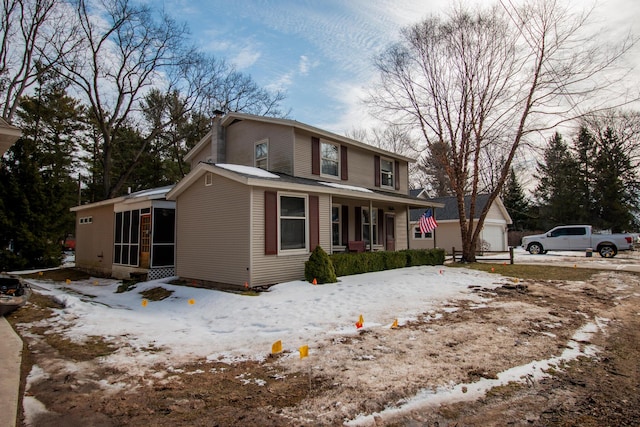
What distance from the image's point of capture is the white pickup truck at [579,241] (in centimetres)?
2147

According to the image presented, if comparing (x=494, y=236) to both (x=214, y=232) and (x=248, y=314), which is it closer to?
(x=214, y=232)

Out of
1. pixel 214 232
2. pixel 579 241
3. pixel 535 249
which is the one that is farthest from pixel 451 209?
pixel 214 232

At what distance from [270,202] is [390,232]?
918 centimetres

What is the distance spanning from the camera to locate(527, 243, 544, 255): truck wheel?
25.2m

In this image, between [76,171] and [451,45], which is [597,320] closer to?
[451,45]

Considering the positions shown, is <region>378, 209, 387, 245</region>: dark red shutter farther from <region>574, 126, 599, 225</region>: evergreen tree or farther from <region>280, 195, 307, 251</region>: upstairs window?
<region>574, 126, 599, 225</region>: evergreen tree

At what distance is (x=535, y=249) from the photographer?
83.4ft

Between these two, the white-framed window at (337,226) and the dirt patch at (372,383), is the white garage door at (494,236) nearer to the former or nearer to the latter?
the white-framed window at (337,226)

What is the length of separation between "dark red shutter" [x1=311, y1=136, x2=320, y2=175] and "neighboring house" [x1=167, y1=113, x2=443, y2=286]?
4cm

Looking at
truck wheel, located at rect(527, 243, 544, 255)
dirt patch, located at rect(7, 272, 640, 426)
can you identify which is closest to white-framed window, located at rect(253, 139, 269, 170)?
dirt patch, located at rect(7, 272, 640, 426)

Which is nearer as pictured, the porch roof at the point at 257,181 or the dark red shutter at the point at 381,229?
the porch roof at the point at 257,181

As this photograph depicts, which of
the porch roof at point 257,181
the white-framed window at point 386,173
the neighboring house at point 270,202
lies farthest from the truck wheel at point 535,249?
the porch roof at point 257,181

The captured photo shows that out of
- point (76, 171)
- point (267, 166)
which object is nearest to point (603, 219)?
point (267, 166)

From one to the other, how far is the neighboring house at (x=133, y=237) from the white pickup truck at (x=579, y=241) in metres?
23.9
